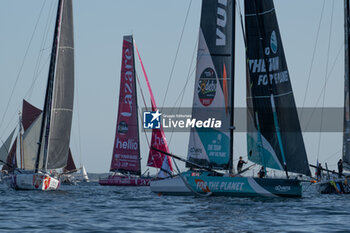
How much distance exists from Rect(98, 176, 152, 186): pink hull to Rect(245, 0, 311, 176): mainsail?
30596mm

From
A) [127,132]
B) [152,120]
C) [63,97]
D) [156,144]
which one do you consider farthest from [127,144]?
[63,97]

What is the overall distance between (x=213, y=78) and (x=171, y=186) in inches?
222

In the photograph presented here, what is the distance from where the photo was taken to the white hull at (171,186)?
31734 mm

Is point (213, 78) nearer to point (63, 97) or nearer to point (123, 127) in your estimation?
point (63, 97)

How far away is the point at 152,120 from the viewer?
5891 centimetres

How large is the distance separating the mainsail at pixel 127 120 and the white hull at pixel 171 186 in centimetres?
3135

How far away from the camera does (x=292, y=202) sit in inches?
1141

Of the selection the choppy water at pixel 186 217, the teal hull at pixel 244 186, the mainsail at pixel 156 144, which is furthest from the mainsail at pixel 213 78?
the mainsail at pixel 156 144

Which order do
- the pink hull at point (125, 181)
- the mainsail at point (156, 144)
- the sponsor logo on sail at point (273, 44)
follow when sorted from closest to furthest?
the sponsor logo on sail at point (273, 44) → the mainsail at point (156, 144) → the pink hull at point (125, 181)

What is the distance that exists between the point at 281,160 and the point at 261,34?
618 cm

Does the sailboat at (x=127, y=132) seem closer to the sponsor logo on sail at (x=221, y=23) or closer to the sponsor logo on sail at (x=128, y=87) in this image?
→ the sponsor logo on sail at (x=128, y=87)

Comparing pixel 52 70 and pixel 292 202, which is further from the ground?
pixel 52 70

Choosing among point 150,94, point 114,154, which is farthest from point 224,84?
point 114,154

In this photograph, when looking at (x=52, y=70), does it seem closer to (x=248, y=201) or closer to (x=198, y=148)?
(x=198, y=148)
